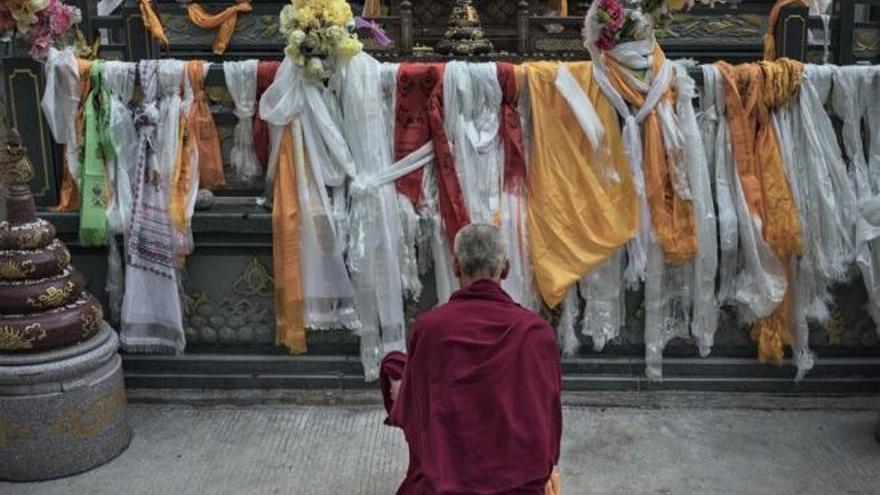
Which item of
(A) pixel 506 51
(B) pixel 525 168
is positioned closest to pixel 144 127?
(B) pixel 525 168

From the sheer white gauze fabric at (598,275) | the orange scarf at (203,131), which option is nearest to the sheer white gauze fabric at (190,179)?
the orange scarf at (203,131)

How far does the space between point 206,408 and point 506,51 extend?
5.68 meters

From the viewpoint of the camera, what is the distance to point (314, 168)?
198 inches

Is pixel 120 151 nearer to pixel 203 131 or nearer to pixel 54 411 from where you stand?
pixel 203 131

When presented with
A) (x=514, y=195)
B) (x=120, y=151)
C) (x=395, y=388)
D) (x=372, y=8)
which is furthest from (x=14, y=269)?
(x=372, y=8)

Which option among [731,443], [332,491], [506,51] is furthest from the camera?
[506,51]

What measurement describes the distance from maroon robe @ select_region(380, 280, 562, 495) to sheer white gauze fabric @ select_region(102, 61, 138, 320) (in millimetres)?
2621

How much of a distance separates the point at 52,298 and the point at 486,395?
2356 mm

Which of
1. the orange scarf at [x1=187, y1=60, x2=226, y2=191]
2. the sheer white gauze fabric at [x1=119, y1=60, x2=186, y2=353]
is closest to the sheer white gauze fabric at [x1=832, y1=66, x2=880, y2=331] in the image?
the orange scarf at [x1=187, y1=60, x2=226, y2=191]

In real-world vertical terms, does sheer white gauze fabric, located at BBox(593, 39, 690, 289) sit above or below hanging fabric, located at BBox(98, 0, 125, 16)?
below

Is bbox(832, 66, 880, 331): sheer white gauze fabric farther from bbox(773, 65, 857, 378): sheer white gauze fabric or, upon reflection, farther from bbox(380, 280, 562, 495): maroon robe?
bbox(380, 280, 562, 495): maroon robe

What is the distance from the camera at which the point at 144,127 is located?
5.09 meters

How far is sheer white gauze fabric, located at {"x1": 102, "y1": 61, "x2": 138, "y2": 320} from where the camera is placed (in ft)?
16.7

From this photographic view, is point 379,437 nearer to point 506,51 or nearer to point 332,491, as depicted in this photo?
point 332,491
